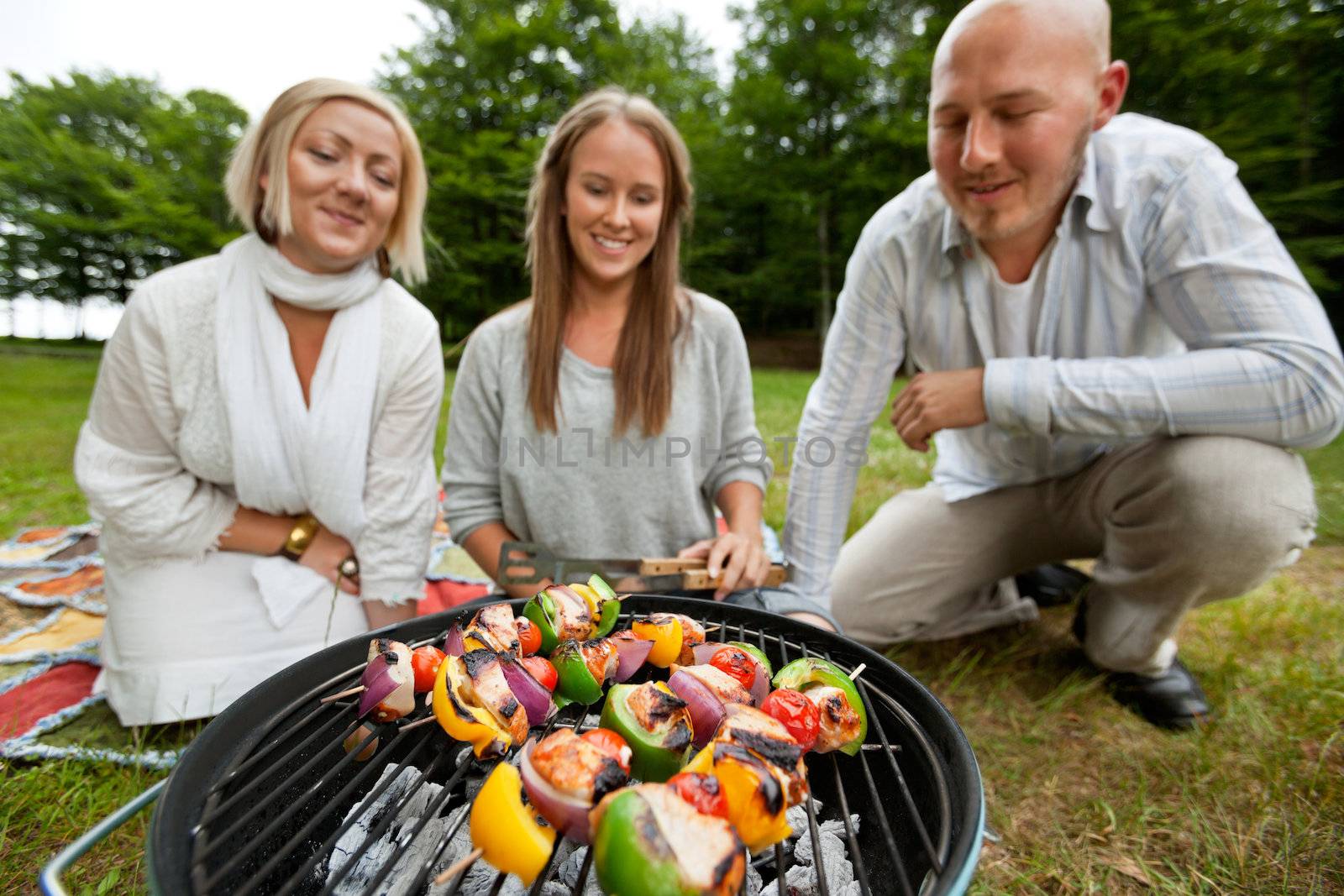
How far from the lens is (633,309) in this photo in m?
2.52

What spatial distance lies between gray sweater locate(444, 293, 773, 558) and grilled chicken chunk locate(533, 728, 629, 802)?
1556 mm

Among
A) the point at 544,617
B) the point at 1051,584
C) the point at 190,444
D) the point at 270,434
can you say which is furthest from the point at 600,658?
the point at 1051,584

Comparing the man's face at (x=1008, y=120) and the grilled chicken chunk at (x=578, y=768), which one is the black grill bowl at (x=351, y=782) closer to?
the grilled chicken chunk at (x=578, y=768)

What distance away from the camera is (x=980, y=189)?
2.09 m

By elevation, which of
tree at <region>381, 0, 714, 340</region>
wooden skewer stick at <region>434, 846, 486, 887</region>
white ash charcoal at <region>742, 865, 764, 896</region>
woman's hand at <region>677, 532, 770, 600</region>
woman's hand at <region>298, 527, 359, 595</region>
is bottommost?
woman's hand at <region>298, 527, 359, 595</region>

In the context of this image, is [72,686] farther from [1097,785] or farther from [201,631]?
[1097,785]

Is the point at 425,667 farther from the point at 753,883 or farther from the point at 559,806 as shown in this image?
the point at 753,883

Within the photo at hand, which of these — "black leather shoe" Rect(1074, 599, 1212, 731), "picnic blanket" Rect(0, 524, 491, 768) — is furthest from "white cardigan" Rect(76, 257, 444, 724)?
"black leather shoe" Rect(1074, 599, 1212, 731)

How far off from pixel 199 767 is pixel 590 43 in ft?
76.3

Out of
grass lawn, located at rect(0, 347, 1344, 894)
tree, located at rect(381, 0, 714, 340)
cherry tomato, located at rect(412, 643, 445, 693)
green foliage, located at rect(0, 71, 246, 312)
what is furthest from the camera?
tree, located at rect(381, 0, 714, 340)

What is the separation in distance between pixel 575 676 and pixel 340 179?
1.92 metres

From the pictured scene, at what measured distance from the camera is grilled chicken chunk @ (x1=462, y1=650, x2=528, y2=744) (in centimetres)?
107

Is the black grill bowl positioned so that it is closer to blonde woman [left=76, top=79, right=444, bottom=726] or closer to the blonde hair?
blonde woman [left=76, top=79, right=444, bottom=726]

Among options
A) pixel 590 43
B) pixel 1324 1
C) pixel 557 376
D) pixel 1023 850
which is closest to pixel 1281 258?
pixel 1023 850
